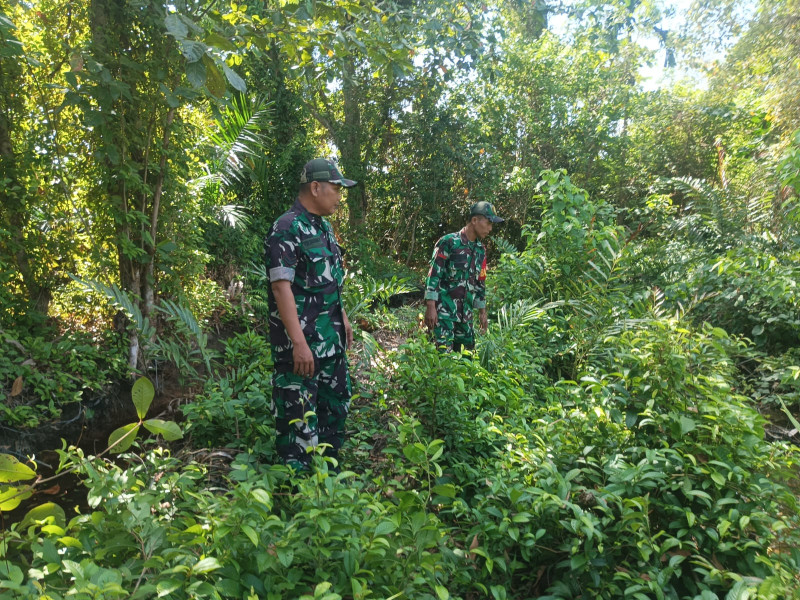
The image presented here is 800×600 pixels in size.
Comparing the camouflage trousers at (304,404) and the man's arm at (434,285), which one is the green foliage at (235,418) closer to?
the camouflage trousers at (304,404)

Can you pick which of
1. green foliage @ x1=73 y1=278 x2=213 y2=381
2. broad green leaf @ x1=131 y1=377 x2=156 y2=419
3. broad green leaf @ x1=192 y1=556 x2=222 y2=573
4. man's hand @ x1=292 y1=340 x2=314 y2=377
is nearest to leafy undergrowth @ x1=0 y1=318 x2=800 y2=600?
broad green leaf @ x1=192 y1=556 x2=222 y2=573

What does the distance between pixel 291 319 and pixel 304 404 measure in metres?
0.47

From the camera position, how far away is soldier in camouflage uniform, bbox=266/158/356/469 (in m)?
2.68

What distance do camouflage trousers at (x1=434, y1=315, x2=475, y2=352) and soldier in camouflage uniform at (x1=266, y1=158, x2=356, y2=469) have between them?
1.60m

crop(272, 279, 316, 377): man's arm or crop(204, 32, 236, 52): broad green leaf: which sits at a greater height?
crop(204, 32, 236, 52): broad green leaf

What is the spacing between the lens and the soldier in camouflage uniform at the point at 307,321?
268 centimetres

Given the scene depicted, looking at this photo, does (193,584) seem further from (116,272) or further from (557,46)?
(557,46)

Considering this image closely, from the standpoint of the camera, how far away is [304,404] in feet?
9.12

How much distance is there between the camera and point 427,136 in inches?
352

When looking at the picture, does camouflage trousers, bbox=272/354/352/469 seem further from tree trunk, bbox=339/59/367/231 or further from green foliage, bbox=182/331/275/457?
tree trunk, bbox=339/59/367/231

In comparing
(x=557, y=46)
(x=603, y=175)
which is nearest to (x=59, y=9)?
(x=557, y=46)

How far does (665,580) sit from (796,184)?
17.1ft

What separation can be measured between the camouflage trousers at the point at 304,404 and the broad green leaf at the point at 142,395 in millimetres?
1172

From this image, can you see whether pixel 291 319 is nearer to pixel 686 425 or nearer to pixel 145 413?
pixel 145 413
